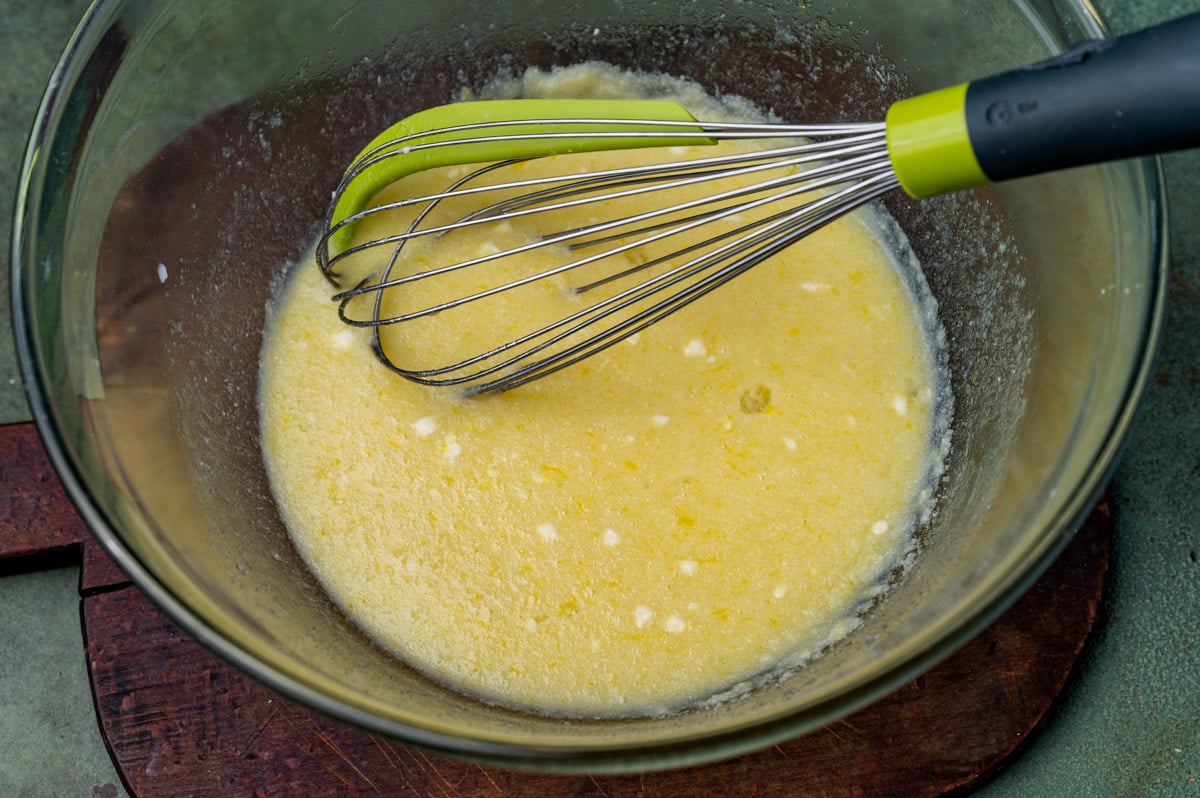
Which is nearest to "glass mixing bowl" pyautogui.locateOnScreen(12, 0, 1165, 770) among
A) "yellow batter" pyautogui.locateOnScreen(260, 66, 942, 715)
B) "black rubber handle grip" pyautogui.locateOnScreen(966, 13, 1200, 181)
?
"yellow batter" pyautogui.locateOnScreen(260, 66, 942, 715)

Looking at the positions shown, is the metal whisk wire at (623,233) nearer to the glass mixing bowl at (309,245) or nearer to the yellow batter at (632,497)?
the yellow batter at (632,497)

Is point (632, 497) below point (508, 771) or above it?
above

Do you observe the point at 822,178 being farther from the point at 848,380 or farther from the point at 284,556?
the point at 284,556

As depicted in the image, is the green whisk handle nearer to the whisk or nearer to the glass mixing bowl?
the whisk

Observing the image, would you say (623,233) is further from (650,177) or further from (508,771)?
(508,771)

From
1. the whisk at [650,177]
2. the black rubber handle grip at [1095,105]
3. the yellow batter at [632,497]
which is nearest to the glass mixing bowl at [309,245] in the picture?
the yellow batter at [632,497]

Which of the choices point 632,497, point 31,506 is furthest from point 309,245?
point 632,497

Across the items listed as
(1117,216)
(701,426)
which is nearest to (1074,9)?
(1117,216)
